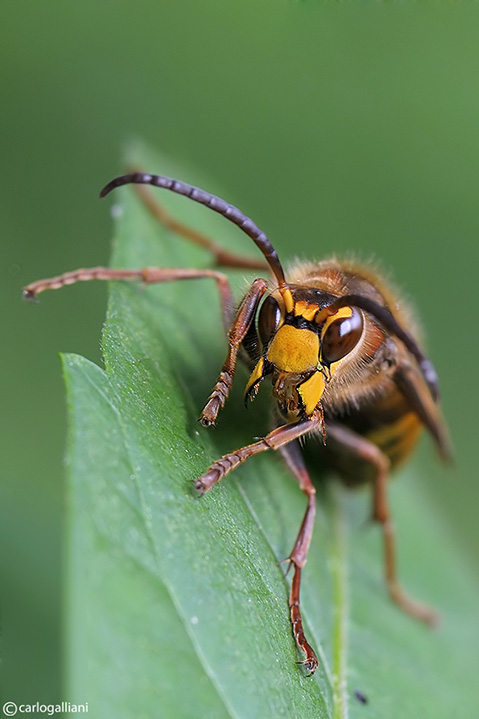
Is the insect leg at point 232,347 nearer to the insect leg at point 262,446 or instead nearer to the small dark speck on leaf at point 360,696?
the insect leg at point 262,446

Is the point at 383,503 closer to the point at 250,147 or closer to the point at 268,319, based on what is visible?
the point at 268,319

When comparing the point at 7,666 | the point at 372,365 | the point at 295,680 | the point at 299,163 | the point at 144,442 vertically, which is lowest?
the point at 7,666

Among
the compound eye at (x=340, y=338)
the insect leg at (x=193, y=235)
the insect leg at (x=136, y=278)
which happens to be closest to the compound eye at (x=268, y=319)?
the compound eye at (x=340, y=338)

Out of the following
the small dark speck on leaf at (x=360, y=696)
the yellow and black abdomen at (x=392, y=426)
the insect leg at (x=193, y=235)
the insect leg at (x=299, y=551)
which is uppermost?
the insect leg at (x=193, y=235)

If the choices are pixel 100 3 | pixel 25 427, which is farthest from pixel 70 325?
pixel 100 3

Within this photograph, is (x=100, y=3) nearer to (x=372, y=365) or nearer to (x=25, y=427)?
(x=25, y=427)

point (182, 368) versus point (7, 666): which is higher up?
point (182, 368)

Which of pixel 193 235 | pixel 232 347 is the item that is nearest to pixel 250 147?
pixel 193 235
